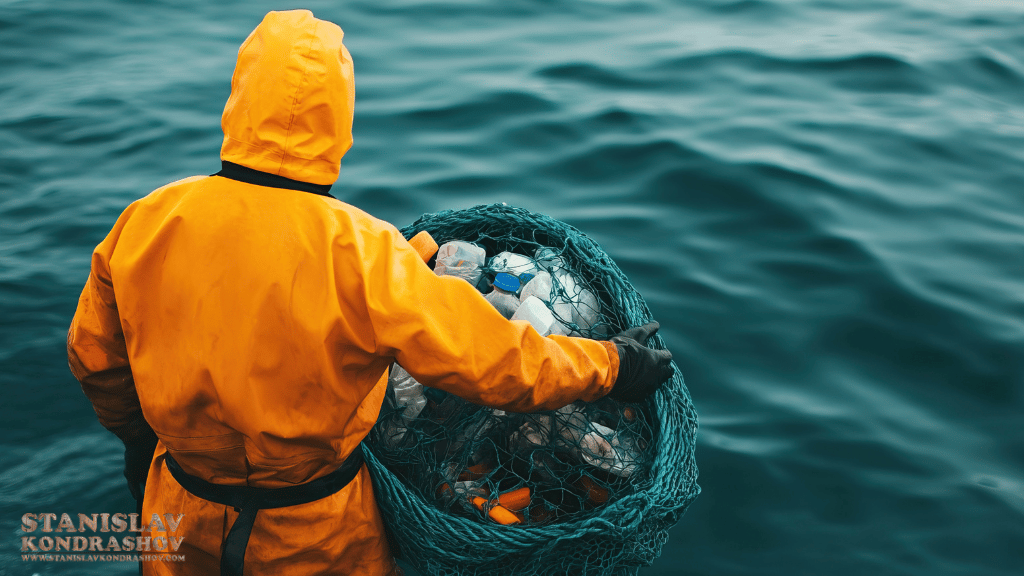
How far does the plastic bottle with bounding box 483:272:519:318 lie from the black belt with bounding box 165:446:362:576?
996 millimetres

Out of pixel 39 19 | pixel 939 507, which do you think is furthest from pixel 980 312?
pixel 39 19

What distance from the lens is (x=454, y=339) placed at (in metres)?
1.82

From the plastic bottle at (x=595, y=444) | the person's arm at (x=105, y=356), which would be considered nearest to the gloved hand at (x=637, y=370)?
the plastic bottle at (x=595, y=444)

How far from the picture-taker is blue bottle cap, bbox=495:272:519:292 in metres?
2.78

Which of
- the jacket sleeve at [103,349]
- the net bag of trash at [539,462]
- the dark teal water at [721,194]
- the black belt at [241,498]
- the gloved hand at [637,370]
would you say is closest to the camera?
the jacket sleeve at [103,349]

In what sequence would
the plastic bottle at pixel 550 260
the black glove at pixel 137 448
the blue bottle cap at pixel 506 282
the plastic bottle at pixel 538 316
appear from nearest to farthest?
the black glove at pixel 137 448 < the plastic bottle at pixel 538 316 < the blue bottle cap at pixel 506 282 < the plastic bottle at pixel 550 260

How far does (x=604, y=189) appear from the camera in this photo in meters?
5.62

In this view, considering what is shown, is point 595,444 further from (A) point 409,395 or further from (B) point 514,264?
(B) point 514,264

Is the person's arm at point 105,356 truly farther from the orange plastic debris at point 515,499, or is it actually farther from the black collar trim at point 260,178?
the orange plastic debris at point 515,499

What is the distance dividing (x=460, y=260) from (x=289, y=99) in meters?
1.32

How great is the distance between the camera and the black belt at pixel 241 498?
209cm

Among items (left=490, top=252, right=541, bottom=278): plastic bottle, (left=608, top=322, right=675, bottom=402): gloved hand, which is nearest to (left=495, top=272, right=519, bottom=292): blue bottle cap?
(left=490, top=252, right=541, bottom=278): plastic bottle

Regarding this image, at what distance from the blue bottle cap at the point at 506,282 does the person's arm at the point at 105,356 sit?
1.33m

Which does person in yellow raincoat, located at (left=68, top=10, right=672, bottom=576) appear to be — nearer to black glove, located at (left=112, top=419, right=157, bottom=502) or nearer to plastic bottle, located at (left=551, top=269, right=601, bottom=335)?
black glove, located at (left=112, top=419, right=157, bottom=502)
